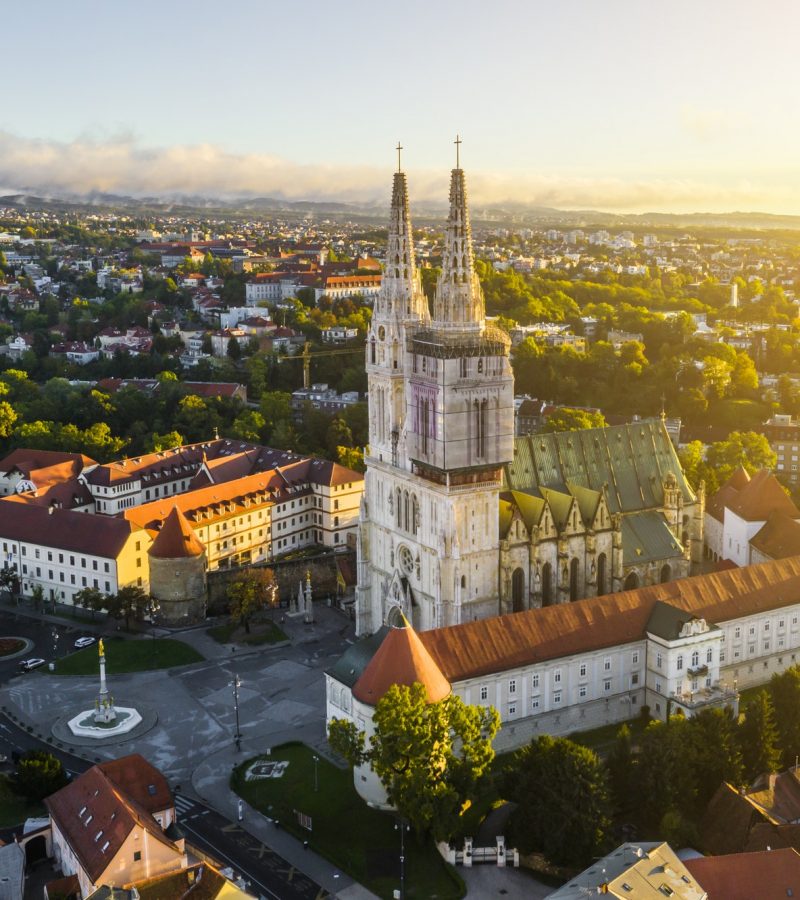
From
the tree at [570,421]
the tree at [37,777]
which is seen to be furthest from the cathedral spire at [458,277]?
the tree at [570,421]

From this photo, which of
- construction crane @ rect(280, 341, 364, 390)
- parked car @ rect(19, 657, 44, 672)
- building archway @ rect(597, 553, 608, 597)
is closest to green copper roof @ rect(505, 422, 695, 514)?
building archway @ rect(597, 553, 608, 597)

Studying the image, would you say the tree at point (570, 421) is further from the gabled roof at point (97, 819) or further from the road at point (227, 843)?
the gabled roof at point (97, 819)

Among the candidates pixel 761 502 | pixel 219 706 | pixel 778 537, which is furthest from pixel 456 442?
pixel 761 502

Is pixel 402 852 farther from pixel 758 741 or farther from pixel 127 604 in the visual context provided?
pixel 127 604

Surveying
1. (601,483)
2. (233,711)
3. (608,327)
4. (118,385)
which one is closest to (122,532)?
(233,711)

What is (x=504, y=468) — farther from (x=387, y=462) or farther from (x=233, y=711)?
(x=233, y=711)
